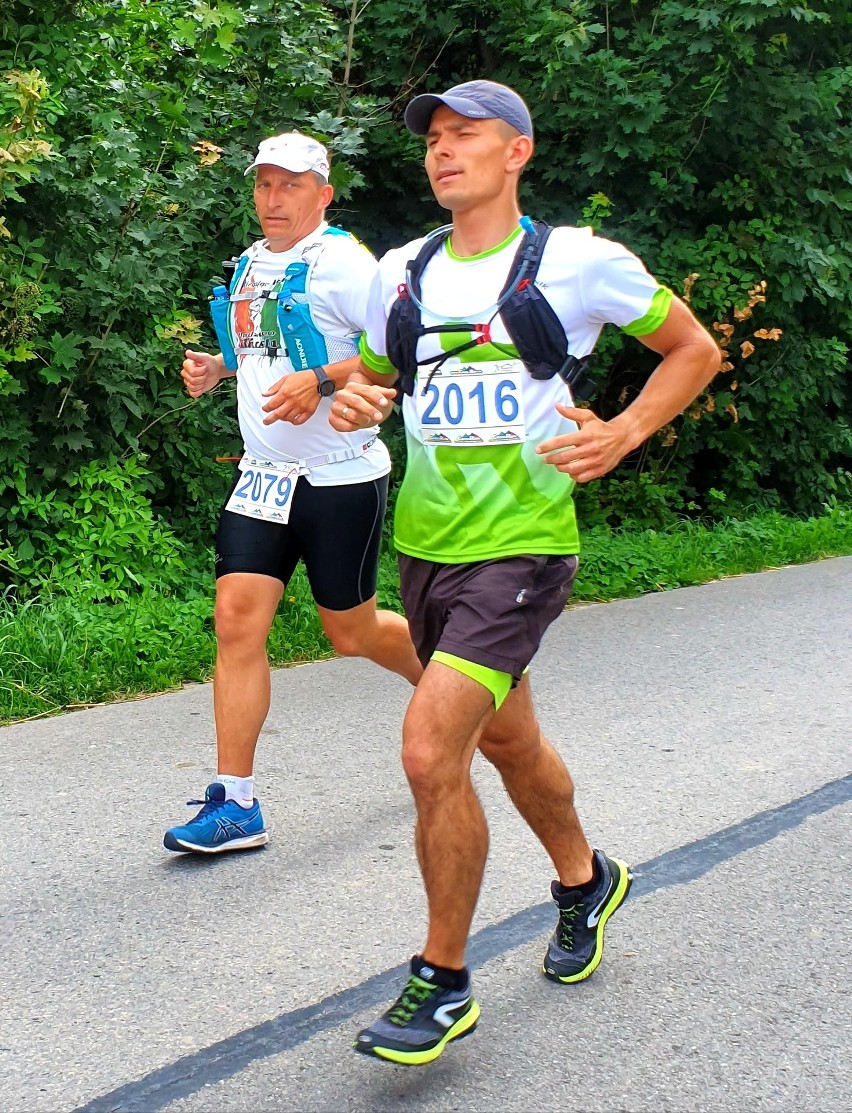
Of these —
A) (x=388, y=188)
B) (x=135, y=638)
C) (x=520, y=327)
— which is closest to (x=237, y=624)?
(x=520, y=327)

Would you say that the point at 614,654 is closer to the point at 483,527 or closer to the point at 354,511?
the point at 354,511

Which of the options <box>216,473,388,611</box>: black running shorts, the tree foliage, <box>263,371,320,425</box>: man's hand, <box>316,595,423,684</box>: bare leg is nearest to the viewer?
<box>263,371,320,425</box>: man's hand

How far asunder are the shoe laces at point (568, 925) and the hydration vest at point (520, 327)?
1247 millimetres

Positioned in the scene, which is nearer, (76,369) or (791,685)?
(791,685)

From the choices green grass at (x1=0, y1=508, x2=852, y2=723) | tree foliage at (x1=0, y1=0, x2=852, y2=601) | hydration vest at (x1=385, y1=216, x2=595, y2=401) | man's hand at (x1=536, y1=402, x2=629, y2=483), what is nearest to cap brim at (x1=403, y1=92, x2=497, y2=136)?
hydration vest at (x1=385, y1=216, x2=595, y2=401)

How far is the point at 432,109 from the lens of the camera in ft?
10.9

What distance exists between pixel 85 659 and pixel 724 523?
6.25 m

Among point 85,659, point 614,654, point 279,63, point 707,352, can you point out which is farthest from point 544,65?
point 707,352

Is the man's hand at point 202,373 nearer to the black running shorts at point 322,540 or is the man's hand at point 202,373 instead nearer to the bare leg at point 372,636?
the black running shorts at point 322,540

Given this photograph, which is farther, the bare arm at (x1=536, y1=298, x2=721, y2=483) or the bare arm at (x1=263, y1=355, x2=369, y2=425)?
the bare arm at (x1=263, y1=355, x2=369, y2=425)

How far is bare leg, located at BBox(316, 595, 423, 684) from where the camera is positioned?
179 inches

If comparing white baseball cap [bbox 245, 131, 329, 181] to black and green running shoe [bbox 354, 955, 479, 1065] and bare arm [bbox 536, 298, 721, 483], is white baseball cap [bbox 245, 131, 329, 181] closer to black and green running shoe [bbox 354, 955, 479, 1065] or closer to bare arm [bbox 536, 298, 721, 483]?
bare arm [bbox 536, 298, 721, 483]

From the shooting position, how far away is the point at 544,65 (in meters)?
9.53

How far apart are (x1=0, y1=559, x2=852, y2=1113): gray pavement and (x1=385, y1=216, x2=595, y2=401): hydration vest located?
4.78 ft
